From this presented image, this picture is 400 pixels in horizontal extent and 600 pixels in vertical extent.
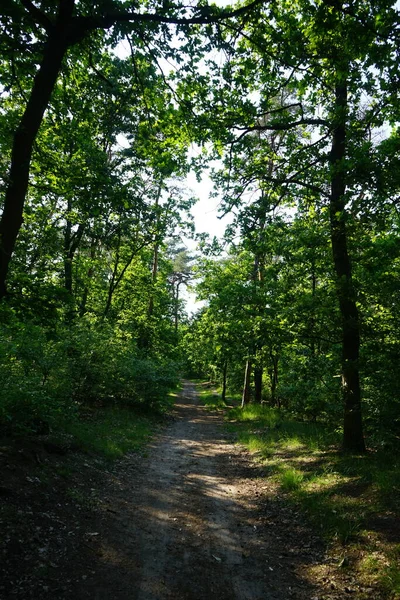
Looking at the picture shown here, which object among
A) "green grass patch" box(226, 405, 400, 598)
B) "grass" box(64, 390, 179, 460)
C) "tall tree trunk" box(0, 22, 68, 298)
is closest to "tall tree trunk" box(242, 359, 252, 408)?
"grass" box(64, 390, 179, 460)

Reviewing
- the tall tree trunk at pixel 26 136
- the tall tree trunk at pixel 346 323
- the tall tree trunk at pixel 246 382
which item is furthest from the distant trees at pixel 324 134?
the tall tree trunk at pixel 246 382

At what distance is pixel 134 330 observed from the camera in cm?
2444

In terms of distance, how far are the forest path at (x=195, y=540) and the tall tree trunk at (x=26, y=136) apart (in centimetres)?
385

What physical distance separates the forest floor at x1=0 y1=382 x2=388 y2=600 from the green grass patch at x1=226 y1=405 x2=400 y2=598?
11.0 inches

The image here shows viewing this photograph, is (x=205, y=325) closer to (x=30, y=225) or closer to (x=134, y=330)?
(x=134, y=330)

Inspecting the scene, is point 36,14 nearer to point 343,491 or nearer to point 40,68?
point 40,68

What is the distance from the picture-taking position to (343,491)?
22.2 ft

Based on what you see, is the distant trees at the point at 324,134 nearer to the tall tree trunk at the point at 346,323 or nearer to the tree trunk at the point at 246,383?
the tall tree trunk at the point at 346,323

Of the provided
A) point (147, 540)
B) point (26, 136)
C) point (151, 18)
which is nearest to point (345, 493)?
point (147, 540)

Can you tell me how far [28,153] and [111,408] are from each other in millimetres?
12126

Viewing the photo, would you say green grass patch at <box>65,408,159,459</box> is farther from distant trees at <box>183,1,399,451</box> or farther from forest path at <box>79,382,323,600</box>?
distant trees at <box>183,1,399,451</box>

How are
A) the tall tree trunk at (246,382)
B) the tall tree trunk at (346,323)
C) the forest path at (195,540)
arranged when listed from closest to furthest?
the forest path at (195,540) < the tall tree trunk at (346,323) < the tall tree trunk at (246,382)

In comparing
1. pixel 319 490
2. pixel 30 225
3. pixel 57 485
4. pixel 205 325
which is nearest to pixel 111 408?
pixel 30 225

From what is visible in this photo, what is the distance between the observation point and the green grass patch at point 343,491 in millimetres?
4777
